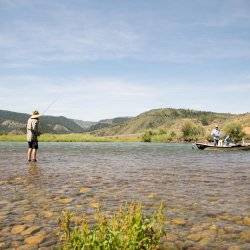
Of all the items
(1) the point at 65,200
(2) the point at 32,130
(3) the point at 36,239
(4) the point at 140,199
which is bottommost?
(3) the point at 36,239

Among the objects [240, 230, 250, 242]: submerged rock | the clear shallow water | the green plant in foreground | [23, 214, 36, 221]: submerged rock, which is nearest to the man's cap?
the clear shallow water

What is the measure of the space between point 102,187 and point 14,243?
665 centimetres

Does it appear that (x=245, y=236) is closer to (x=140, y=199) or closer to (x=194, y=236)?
(x=194, y=236)

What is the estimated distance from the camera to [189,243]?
23.6ft

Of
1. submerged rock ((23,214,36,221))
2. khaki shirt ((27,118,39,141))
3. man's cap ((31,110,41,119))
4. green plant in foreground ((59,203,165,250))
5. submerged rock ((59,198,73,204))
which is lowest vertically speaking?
submerged rock ((23,214,36,221))

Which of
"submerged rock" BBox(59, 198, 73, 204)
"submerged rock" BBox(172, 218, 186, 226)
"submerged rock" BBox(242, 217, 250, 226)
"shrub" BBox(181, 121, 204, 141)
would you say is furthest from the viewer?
"shrub" BBox(181, 121, 204, 141)

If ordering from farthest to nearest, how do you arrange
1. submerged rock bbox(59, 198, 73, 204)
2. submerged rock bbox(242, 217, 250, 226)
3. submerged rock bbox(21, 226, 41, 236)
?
submerged rock bbox(59, 198, 73, 204) → submerged rock bbox(242, 217, 250, 226) → submerged rock bbox(21, 226, 41, 236)

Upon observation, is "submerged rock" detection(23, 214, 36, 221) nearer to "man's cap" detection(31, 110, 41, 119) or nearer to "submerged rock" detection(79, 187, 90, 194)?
"submerged rock" detection(79, 187, 90, 194)

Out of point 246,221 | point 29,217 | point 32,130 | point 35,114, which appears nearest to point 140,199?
point 246,221

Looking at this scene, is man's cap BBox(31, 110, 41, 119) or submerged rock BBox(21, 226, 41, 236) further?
man's cap BBox(31, 110, 41, 119)

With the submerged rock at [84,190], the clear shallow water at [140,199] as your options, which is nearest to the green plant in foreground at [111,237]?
the clear shallow water at [140,199]

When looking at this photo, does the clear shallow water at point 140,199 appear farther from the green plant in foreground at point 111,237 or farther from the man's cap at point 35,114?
the man's cap at point 35,114

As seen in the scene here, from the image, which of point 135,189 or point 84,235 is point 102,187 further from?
point 84,235

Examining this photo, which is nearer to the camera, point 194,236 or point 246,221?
point 194,236
